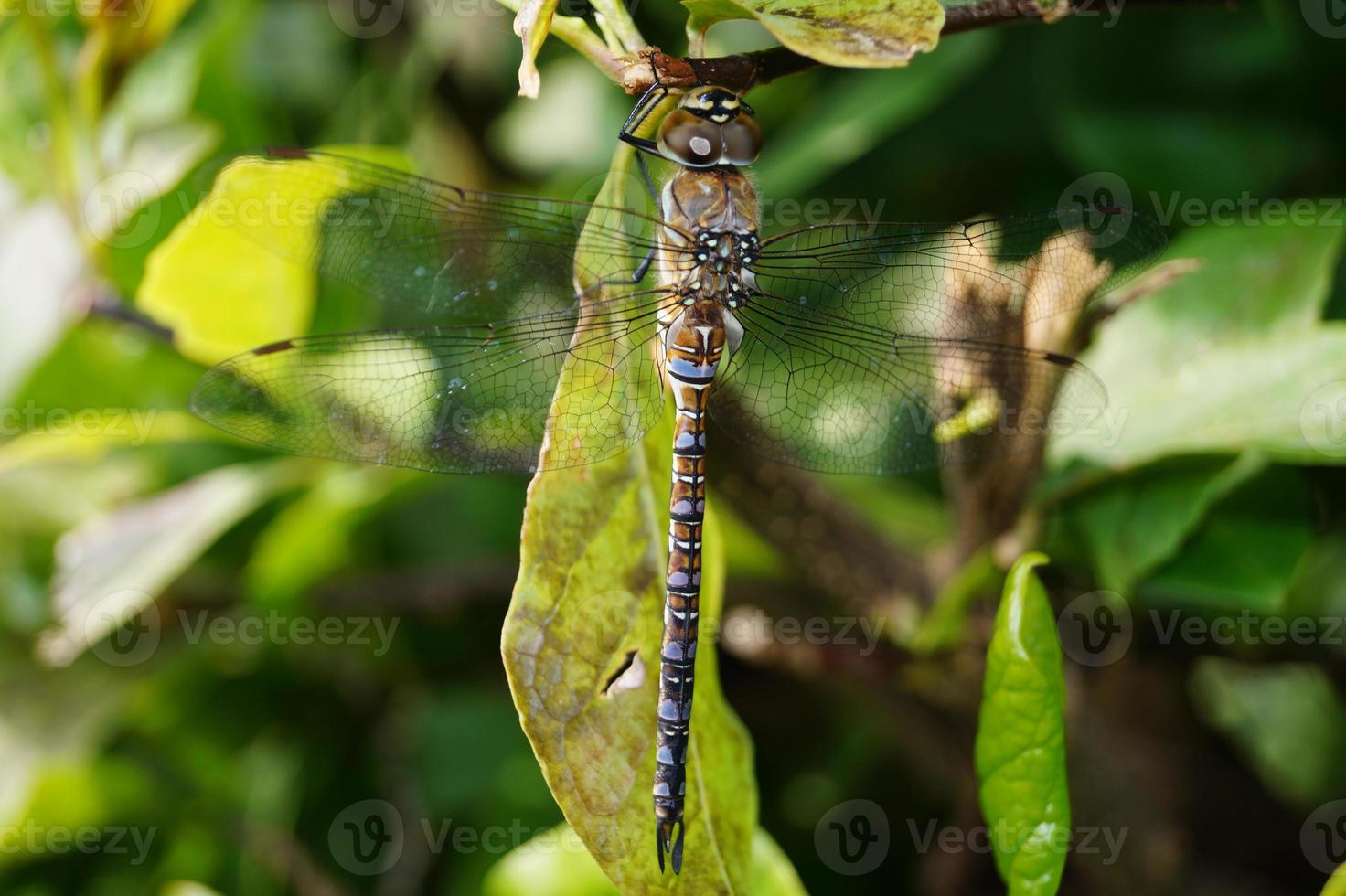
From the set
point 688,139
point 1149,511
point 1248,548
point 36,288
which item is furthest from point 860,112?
point 36,288

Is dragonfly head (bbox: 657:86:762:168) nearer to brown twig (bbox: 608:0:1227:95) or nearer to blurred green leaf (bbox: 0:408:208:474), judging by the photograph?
brown twig (bbox: 608:0:1227:95)

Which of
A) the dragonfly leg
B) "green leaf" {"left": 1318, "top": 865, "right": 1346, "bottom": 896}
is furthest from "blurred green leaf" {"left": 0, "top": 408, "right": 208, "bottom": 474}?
"green leaf" {"left": 1318, "top": 865, "right": 1346, "bottom": 896}

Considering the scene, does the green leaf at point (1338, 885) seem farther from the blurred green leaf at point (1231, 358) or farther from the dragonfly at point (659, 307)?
the dragonfly at point (659, 307)

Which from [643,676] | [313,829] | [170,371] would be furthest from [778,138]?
[313,829]

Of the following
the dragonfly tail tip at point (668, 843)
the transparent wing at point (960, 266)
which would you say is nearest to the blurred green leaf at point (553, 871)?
the dragonfly tail tip at point (668, 843)

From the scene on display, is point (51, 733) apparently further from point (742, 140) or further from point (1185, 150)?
point (1185, 150)

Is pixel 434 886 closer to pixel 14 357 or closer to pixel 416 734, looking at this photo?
pixel 416 734

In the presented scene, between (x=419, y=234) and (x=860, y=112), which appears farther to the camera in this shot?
(x=860, y=112)
